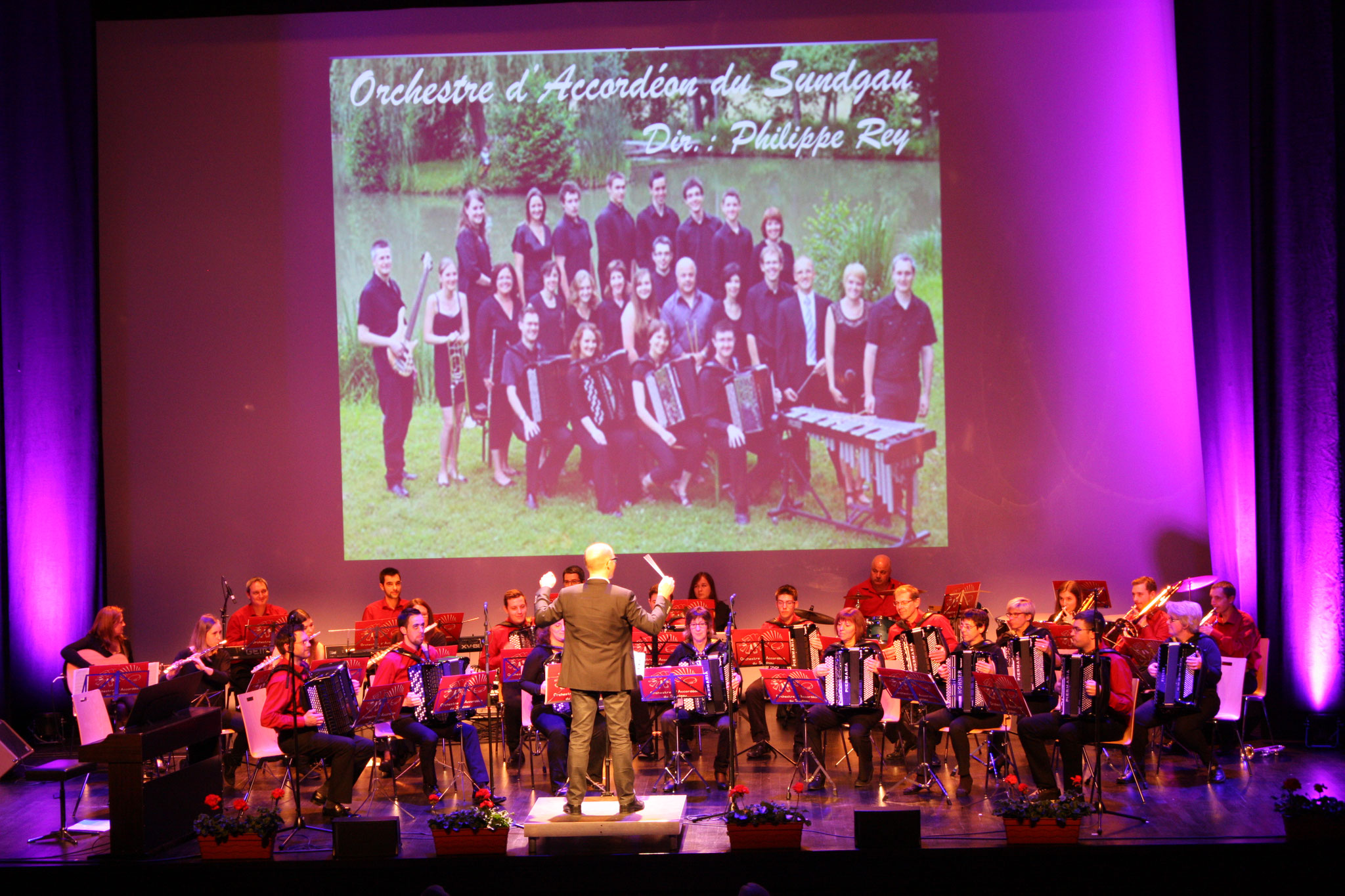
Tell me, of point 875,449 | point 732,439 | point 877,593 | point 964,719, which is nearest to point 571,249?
point 732,439

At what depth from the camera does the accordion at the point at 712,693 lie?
7969mm

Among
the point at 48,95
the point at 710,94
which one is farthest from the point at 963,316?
the point at 48,95

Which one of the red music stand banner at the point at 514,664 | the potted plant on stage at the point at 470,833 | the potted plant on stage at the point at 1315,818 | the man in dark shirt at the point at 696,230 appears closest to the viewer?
the potted plant on stage at the point at 1315,818

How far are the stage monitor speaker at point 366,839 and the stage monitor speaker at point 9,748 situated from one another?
8.62ft

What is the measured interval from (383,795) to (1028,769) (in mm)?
4603

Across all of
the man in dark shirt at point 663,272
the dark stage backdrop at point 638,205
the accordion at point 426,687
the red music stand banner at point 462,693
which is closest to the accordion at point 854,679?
the red music stand banner at point 462,693

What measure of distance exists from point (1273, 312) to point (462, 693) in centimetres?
727

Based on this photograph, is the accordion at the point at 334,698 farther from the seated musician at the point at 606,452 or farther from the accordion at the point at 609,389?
the accordion at the point at 609,389

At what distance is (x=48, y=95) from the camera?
1041 cm

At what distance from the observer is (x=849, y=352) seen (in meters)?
10.5

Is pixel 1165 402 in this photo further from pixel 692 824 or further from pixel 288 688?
pixel 288 688

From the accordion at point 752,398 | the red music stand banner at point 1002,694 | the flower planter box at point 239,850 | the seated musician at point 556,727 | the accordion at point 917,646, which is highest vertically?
the accordion at point 752,398

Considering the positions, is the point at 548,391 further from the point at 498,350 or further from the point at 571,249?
the point at 571,249

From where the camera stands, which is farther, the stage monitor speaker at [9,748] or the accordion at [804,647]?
the accordion at [804,647]
